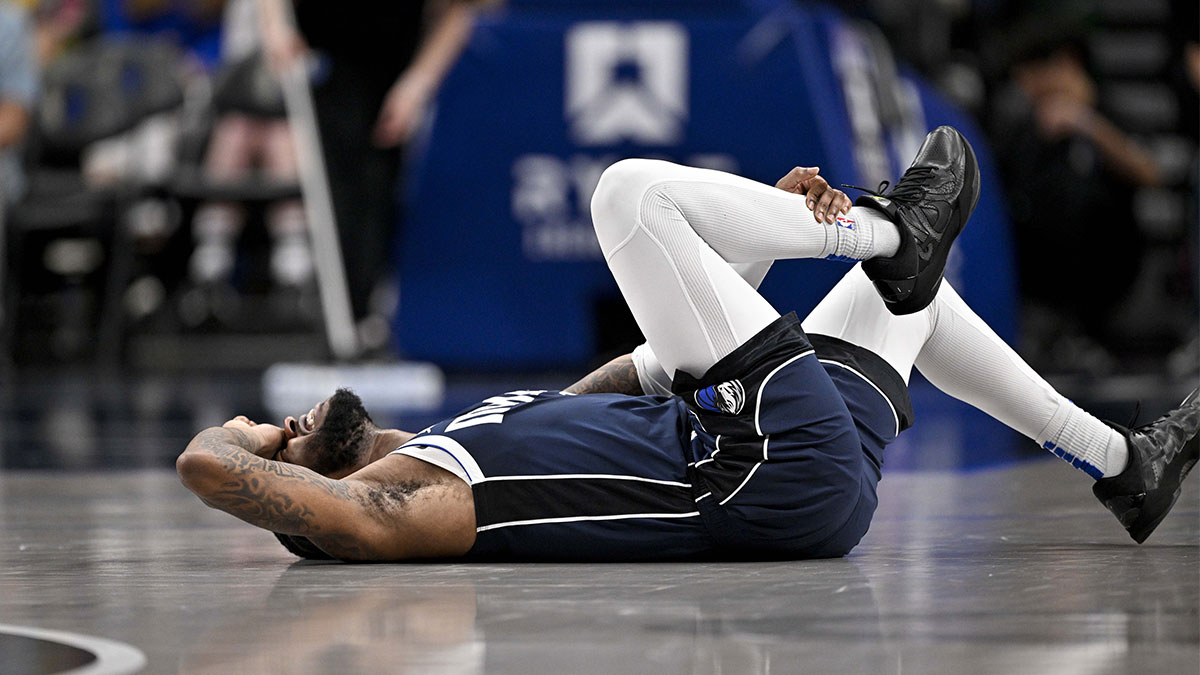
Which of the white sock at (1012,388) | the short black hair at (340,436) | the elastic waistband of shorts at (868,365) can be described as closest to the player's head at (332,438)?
the short black hair at (340,436)

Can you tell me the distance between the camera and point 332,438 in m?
2.86

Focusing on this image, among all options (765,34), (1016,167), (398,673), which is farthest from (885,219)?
(1016,167)

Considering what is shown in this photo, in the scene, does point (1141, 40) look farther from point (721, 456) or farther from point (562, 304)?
point (721, 456)

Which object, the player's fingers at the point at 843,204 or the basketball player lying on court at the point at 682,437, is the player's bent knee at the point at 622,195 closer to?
the basketball player lying on court at the point at 682,437

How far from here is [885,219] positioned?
287 cm

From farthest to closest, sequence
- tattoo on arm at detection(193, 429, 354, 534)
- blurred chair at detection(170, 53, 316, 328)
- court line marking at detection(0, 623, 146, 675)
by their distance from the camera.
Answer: blurred chair at detection(170, 53, 316, 328) < tattoo on arm at detection(193, 429, 354, 534) < court line marking at detection(0, 623, 146, 675)

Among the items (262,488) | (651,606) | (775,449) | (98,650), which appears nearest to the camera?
(98,650)

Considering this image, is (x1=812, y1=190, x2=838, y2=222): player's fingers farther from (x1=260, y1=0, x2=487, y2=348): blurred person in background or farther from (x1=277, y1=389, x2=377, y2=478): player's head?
(x1=260, y1=0, x2=487, y2=348): blurred person in background

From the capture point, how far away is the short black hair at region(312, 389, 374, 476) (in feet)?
9.37

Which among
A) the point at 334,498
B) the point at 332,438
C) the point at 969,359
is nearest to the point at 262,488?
the point at 334,498

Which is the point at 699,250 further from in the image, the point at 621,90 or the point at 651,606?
the point at 621,90

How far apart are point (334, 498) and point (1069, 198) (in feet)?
26.5

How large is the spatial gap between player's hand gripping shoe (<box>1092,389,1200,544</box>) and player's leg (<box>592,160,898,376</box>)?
2.06ft

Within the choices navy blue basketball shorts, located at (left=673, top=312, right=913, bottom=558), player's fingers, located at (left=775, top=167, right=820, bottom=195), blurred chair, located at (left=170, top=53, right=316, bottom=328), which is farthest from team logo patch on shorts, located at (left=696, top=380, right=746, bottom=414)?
blurred chair, located at (left=170, top=53, right=316, bottom=328)
